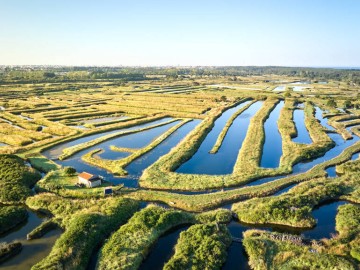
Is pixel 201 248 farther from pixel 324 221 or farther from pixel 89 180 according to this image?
pixel 89 180

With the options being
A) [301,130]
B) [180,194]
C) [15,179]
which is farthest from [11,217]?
[301,130]

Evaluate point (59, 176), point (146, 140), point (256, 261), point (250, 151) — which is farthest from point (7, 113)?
point (256, 261)

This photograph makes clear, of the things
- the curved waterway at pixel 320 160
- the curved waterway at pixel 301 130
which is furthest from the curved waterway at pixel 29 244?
the curved waterway at pixel 301 130

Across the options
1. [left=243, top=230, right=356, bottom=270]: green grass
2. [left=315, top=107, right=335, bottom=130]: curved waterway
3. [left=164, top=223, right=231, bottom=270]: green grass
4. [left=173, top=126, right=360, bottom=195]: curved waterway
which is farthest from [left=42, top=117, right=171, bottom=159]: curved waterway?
[left=315, top=107, right=335, bottom=130]: curved waterway

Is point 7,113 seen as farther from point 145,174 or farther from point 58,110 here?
point 145,174

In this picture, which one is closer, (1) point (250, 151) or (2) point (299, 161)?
(2) point (299, 161)

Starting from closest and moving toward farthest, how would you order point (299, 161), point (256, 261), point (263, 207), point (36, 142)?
1. point (256, 261)
2. point (263, 207)
3. point (299, 161)
4. point (36, 142)

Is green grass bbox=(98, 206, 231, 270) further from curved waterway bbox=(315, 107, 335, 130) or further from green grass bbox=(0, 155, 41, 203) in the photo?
curved waterway bbox=(315, 107, 335, 130)

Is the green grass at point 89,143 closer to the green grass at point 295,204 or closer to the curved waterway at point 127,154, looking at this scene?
the curved waterway at point 127,154
